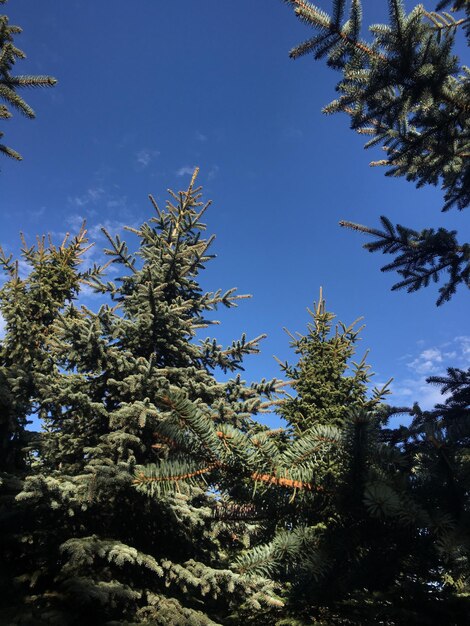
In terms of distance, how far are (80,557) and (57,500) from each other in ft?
2.90

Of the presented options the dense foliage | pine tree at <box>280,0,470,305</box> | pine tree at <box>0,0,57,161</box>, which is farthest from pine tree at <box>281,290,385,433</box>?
pine tree at <box>0,0,57,161</box>

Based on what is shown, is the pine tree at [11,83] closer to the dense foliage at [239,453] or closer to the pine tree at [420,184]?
the dense foliage at [239,453]

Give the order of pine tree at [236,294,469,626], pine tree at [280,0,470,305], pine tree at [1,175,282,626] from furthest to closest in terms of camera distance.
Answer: pine tree at [1,175,282,626]
pine tree at [280,0,470,305]
pine tree at [236,294,469,626]

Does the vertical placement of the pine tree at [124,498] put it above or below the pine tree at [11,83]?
below

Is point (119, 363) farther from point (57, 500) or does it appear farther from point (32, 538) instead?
point (32, 538)

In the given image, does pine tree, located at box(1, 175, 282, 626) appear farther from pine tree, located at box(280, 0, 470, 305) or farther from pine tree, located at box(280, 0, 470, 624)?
pine tree, located at box(280, 0, 470, 305)

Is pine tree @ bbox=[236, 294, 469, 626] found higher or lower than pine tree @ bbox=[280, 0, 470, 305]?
lower

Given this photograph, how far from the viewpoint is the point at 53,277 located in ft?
37.9

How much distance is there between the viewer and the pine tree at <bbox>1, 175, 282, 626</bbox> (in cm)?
537

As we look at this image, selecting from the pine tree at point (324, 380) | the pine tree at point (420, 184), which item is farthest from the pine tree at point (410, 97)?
the pine tree at point (324, 380)

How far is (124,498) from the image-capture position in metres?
6.31

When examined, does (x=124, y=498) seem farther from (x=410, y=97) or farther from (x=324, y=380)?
(x=410, y=97)

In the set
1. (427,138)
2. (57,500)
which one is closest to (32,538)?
(57,500)

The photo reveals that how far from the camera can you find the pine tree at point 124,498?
211 inches
